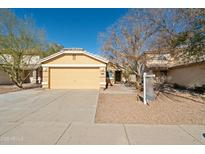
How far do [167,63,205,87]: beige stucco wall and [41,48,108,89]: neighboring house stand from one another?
9.29 m

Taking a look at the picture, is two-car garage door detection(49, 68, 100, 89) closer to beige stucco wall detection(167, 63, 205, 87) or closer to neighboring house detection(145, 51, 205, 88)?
neighboring house detection(145, 51, 205, 88)

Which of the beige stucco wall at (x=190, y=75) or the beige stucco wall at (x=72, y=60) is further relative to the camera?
the beige stucco wall at (x=72, y=60)

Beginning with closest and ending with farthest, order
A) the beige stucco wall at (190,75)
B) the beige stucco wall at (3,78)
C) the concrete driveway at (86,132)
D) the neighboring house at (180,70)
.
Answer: the concrete driveway at (86,132)
the neighboring house at (180,70)
the beige stucco wall at (190,75)
the beige stucco wall at (3,78)

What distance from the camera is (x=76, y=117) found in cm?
671

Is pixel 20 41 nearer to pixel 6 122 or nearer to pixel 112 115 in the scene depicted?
pixel 6 122

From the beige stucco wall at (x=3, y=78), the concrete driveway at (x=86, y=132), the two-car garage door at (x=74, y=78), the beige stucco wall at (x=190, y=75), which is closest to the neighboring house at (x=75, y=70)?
the two-car garage door at (x=74, y=78)

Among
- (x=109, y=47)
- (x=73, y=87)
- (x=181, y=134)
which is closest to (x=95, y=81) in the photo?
(x=73, y=87)

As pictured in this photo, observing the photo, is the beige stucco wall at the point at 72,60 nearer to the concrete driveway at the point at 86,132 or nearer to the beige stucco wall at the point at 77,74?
the beige stucco wall at the point at 77,74

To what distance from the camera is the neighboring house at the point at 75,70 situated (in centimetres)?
1753

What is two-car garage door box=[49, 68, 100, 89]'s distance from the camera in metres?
17.6

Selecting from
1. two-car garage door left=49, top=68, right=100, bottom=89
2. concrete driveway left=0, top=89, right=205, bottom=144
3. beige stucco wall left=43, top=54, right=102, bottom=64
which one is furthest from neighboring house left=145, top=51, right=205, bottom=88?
concrete driveway left=0, top=89, right=205, bottom=144

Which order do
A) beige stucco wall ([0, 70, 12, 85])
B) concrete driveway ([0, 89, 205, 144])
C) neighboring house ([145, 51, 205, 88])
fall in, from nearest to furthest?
concrete driveway ([0, 89, 205, 144]), neighboring house ([145, 51, 205, 88]), beige stucco wall ([0, 70, 12, 85])

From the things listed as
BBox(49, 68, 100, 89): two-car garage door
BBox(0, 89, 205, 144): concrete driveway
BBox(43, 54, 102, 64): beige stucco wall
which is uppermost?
BBox(43, 54, 102, 64): beige stucco wall

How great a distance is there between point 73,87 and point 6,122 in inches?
457
